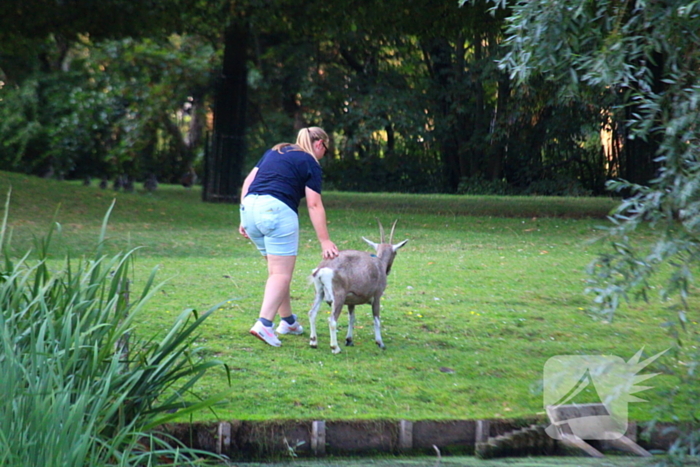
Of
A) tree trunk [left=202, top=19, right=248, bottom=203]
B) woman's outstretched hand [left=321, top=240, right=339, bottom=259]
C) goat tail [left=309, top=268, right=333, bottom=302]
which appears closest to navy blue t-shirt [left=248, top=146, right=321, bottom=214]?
woman's outstretched hand [left=321, top=240, right=339, bottom=259]

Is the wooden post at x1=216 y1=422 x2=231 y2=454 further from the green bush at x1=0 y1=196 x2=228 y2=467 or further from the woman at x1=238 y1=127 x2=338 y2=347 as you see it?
the woman at x1=238 y1=127 x2=338 y2=347

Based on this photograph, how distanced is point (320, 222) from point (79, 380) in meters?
2.75

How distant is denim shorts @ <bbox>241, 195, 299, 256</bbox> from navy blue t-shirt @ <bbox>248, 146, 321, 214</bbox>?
0.07m

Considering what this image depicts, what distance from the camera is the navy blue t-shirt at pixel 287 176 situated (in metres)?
6.96

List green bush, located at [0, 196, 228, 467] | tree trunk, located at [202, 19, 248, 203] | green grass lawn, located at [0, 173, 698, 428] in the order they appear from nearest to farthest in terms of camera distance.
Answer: green bush, located at [0, 196, 228, 467], green grass lawn, located at [0, 173, 698, 428], tree trunk, located at [202, 19, 248, 203]

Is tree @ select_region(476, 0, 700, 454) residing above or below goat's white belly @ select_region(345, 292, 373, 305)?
above

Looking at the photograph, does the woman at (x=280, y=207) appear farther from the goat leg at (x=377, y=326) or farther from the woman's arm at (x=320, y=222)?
the goat leg at (x=377, y=326)

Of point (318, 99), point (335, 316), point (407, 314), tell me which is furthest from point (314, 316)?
point (318, 99)

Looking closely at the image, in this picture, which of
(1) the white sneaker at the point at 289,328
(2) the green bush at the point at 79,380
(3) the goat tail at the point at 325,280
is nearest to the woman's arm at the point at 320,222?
(3) the goat tail at the point at 325,280

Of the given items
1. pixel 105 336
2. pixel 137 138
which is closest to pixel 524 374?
pixel 105 336

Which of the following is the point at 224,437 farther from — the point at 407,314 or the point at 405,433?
the point at 407,314

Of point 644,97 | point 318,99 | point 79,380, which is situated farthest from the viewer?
point 318,99

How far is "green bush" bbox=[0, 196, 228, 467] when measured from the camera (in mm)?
4160

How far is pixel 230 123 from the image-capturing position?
72.0ft
